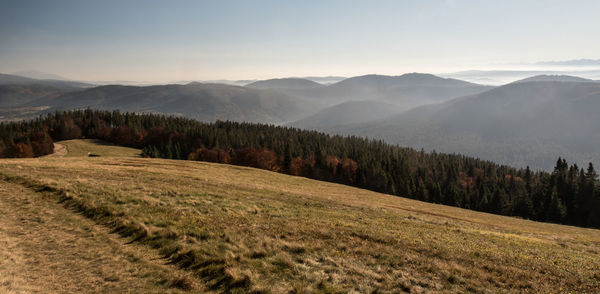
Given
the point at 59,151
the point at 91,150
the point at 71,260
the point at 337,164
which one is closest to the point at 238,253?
the point at 71,260

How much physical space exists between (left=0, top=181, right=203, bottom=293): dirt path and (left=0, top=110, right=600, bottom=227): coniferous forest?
298 ft

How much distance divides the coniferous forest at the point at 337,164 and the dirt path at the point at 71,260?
90.8 meters

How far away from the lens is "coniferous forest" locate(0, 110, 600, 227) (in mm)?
85312

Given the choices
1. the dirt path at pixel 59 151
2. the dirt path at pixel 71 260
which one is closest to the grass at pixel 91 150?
the dirt path at pixel 59 151

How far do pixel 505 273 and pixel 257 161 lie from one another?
10092 cm

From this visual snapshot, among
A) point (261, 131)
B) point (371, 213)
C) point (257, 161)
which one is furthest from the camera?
A: point (261, 131)

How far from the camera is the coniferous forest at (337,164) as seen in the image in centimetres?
8531

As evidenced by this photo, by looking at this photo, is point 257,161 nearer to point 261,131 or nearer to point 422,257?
point 261,131

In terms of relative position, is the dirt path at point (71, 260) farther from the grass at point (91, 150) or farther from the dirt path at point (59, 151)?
the dirt path at point (59, 151)

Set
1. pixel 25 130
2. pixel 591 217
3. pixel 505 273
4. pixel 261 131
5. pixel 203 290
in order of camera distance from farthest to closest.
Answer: pixel 261 131
pixel 25 130
pixel 591 217
pixel 505 273
pixel 203 290

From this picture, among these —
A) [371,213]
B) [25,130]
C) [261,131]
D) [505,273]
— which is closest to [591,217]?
[371,213]

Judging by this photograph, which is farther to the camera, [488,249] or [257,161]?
[257,161]

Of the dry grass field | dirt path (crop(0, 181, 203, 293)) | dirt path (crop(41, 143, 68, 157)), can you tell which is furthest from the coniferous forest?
dirt path (crop(0, 181, 203, 293))

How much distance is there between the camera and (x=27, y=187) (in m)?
23.4
